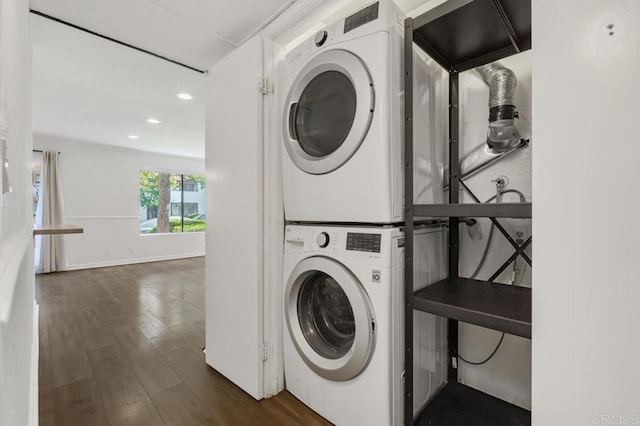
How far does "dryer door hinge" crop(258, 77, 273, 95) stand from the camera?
4.92 ft

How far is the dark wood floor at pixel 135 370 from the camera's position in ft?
4.59

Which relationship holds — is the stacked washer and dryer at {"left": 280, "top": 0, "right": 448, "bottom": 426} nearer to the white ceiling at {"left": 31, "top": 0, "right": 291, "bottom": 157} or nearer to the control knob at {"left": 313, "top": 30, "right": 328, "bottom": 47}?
the control knob at {"left": 313, "top": 30, "right": 328, "bottom": 47}

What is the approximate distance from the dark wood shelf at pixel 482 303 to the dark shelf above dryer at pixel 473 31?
1.10 metres

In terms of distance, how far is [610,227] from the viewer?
1.85ft

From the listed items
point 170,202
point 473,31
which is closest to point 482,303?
point 473,31

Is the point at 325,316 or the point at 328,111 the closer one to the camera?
the point at 328,111

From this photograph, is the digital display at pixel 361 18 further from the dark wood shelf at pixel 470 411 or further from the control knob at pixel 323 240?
the dark wood shelf at pixel 470 411

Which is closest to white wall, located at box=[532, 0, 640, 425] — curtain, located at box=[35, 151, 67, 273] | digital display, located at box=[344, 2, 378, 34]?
digital display, located at box=[344, 2, 378, 34]

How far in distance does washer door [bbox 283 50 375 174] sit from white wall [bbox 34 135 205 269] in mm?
5485

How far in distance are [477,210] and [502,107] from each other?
1.92ft

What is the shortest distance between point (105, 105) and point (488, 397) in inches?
170

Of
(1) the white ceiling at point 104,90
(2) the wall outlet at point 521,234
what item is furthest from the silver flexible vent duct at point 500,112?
(1) the white ceiling at point 104,90

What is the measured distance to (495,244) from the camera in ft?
4.75

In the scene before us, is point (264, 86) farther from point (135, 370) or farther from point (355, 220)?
point (135, 370)
